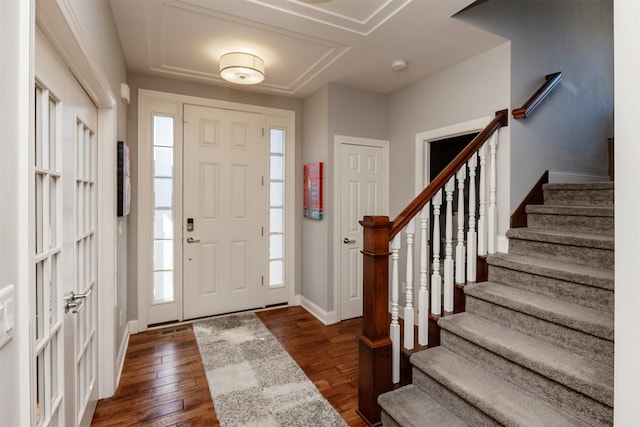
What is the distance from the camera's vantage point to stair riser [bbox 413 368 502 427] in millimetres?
1545

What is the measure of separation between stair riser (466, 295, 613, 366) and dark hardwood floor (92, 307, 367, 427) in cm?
104

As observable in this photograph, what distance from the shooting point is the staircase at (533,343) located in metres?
1.43

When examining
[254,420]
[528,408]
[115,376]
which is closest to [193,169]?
[115,376]

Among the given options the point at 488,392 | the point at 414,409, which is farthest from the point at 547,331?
the point at 414,409

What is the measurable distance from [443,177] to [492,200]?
0.60m

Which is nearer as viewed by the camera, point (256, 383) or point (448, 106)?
point (256, 383)

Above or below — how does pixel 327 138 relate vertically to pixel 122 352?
above

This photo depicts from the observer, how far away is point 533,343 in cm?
170

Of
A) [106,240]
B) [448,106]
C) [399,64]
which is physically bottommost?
[106,240]

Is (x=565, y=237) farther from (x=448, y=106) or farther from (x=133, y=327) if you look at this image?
(x=133, y=327)

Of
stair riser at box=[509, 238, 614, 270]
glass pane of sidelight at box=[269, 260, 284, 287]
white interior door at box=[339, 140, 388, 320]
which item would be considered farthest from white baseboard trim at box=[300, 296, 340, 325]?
stair riser at box=[509, 238, 614, 270]

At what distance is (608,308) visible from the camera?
1651 mm

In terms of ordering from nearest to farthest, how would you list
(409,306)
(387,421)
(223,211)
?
1. (387,421)
2. (409,306)
3. (223,211)

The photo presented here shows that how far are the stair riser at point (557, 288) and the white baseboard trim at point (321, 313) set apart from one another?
5.72 feet
